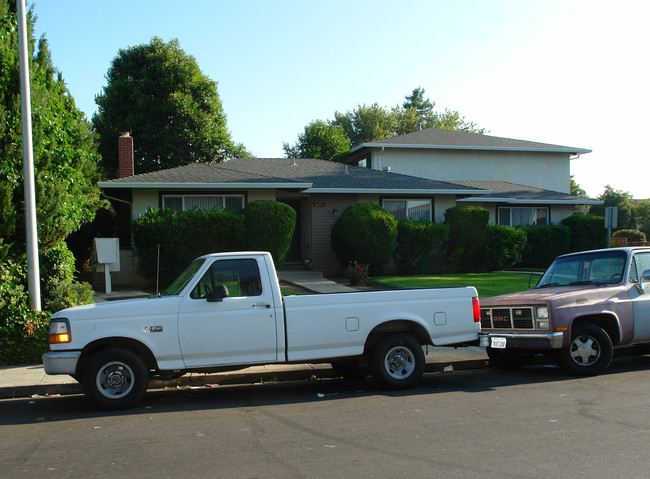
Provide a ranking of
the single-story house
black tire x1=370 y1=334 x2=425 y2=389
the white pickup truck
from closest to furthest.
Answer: the white pickup truck, black tire x1=370 y1=334 x2=425 y2=389, the single-story house

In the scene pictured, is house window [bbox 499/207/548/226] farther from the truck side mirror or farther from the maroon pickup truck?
the truck side mirror

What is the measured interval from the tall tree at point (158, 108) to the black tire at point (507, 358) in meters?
26.6

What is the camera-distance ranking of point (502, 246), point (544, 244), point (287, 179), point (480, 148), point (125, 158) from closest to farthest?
→ point (287, 179) < point (125, 158) < point (502, 246) < point (544, 244) < point (480, 148)

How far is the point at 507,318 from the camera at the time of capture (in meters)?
8.68

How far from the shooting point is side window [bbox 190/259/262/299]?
24.3ft

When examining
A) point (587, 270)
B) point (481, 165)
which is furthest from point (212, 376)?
point (481, 165)

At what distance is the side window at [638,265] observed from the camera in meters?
8.93

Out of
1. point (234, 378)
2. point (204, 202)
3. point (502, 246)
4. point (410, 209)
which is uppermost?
point (204, 202)

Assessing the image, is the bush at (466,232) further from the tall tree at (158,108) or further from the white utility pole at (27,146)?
the tall tree at (158,108)

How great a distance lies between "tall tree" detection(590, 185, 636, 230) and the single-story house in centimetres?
1989

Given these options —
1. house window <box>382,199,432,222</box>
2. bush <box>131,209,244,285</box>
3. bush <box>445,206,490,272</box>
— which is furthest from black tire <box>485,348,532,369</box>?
house window <box>382,199,432,222</box>

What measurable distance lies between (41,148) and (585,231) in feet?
71.7

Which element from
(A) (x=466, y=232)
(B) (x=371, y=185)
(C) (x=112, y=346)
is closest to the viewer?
(C) (x=112, y=346)

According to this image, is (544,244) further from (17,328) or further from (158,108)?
(158,108)
